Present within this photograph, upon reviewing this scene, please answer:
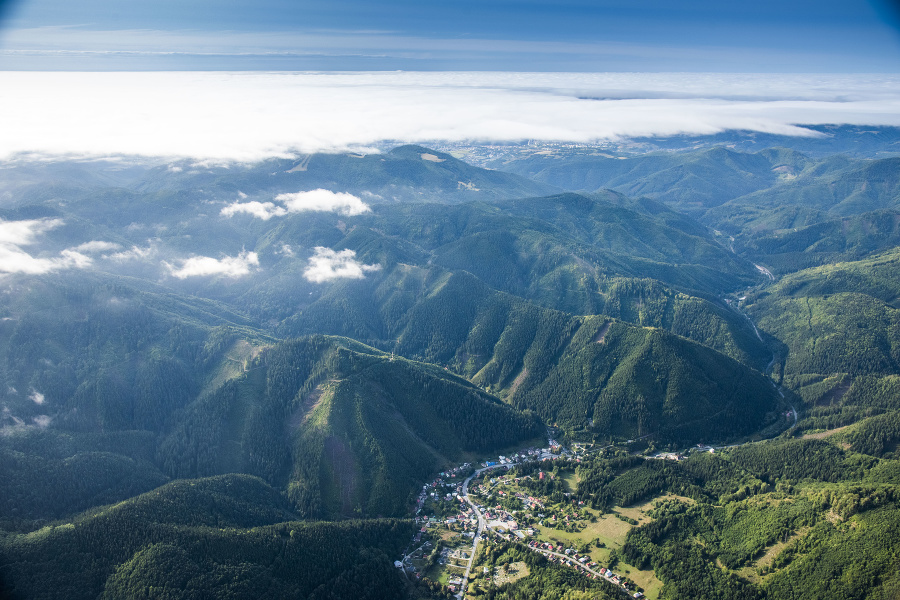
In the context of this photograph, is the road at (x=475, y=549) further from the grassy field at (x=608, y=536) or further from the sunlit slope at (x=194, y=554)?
the sunlit slope at (x=194, y=554)

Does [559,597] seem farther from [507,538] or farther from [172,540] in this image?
[172,540]

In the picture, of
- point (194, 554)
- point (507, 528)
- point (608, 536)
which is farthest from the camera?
point (507, 528)

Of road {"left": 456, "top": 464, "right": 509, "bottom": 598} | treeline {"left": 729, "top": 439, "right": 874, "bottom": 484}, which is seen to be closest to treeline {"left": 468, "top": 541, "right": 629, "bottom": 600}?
road {"left": 456, "top": 464, "right": 509, "bottom": 598}

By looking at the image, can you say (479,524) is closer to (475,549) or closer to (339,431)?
(475,549)

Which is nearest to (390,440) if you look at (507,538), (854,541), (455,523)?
(455,523)

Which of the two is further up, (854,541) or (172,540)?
(854,541)

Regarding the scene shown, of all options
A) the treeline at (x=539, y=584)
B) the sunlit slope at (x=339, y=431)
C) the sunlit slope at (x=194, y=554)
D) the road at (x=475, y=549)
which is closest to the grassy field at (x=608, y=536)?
the road at (x=475, y=549)

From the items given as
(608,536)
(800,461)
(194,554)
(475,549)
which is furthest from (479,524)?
(800,461)

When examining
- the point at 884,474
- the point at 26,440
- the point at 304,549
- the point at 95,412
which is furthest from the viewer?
the point at 95,412

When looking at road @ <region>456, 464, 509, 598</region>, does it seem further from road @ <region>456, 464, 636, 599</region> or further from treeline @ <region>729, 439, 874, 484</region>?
treeline @ <region>729, 439, 874, 484</region>

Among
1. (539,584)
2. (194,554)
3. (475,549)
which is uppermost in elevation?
(194,554)
